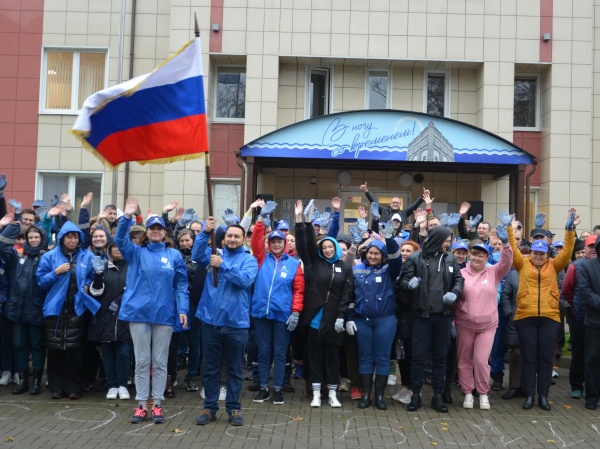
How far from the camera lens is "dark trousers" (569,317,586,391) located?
30.1ft

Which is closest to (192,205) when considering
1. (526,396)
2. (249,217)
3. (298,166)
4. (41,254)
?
(298,166)

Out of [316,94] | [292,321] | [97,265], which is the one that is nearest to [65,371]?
[97,265]

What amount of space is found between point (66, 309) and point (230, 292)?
2388 mm

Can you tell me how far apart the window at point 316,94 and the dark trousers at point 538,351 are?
1041 cm

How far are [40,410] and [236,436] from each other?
7.97ft

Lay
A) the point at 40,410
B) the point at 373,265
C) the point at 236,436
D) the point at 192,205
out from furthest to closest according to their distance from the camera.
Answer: the point at 192,205 < the point at 373,265 < the point at 40,410 < the point at 236,436

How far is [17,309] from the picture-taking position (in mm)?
8711

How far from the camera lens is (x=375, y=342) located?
8445 mm

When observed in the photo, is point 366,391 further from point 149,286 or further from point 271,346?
point 149,286

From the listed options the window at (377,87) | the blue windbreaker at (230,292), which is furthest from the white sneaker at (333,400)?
the window at (377,87)

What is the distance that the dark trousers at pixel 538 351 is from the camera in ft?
28.0

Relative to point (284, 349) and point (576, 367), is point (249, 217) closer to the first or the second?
point (284, 349)

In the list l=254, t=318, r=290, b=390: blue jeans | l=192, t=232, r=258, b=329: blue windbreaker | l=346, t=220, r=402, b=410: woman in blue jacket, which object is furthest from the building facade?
l=192, t=232, r=258, b=329: blue windbreaker

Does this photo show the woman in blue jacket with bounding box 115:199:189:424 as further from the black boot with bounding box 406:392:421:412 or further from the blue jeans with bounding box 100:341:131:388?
the black boot with bounding box 406:392:421:412
